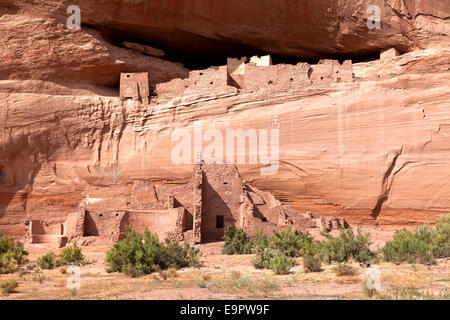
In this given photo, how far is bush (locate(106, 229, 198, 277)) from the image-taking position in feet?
37.5

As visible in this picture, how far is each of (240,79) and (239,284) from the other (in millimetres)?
12737

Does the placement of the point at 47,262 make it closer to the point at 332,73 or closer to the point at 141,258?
the point at 141,258

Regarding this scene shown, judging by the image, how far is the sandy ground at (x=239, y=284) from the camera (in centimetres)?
816

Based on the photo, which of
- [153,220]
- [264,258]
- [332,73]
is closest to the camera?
[264,258]

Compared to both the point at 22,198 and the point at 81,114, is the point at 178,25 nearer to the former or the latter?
the point at 81,114

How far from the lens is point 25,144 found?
66.9ft

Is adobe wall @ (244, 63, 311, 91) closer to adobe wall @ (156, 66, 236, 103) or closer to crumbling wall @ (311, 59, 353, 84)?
crumbling wall @ (311, 59, 353, 84)

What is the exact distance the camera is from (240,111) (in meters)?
19.6

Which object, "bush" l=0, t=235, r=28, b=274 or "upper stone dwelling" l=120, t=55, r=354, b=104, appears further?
"upper stone dwelling" l=120, t=55, r=354, b=104

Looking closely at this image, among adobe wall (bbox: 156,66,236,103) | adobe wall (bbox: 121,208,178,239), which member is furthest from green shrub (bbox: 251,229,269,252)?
adobe wall (bbox: 156,66,236,103)

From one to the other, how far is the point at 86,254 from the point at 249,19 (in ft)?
35.8

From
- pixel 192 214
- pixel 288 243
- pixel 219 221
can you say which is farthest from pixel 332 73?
pixel 288 243

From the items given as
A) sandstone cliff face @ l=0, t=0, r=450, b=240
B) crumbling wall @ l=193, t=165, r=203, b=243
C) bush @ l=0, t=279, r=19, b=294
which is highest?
sandstone cliff face @ l=0, t=0, r=450, b=240

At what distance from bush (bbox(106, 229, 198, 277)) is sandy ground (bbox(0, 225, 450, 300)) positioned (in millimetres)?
280
